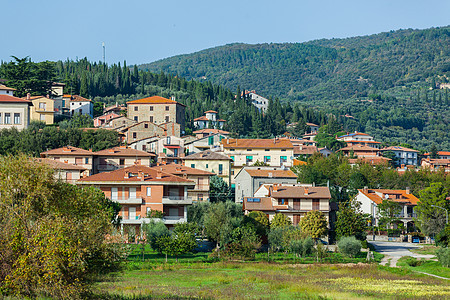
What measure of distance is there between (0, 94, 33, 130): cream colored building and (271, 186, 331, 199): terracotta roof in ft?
162

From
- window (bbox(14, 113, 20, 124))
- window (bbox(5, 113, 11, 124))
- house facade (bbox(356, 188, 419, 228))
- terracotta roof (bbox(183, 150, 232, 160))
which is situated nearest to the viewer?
house facade (bbox(356, 188, 419, 228))

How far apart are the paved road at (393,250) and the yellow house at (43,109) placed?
210 ft

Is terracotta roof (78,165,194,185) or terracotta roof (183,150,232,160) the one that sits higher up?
terracotta roof (183,150,232,160)

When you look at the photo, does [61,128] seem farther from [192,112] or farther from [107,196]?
[192,112]

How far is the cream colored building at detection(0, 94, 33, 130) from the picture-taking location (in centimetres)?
10412

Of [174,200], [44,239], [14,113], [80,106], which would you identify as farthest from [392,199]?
[44,239]

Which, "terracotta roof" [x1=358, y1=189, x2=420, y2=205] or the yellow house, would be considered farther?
the yellow house

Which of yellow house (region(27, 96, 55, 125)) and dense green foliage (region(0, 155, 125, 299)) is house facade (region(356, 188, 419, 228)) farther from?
dense green foliage (region(0, 155, 125, 299))

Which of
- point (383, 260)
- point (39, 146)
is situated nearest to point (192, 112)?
point (39, 146)

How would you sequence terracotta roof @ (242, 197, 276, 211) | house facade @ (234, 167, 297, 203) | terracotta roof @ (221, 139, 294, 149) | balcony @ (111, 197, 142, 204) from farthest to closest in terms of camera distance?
terracotta roof @ (221, 139, 294, 149), house facade @ (234, 167, 297, 203), terracotta roof @ (242, 197, 276, 211), balcony @ (111, 197, 142, 204)

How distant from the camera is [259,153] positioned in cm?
11331

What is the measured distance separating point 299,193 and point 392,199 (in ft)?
95.8

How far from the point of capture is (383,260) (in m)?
61.2

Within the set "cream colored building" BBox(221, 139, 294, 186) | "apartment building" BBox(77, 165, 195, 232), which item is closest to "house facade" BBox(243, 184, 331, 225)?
"apartment building" BBox(77, 165, 195, 232)
